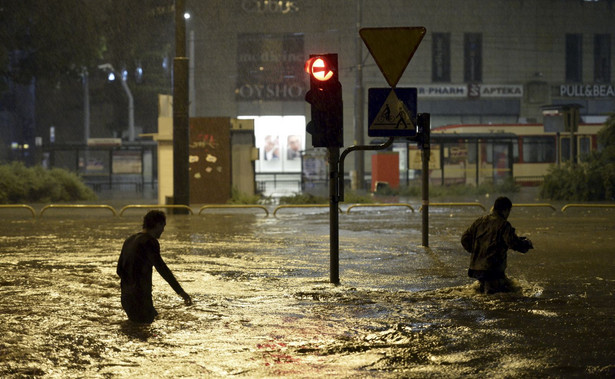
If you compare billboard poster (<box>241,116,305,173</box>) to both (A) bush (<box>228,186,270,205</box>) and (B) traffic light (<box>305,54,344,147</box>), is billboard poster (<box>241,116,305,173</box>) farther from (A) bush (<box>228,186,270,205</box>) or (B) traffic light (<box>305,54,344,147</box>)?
(B) traffic light (<box>305,54,344,147</box>)

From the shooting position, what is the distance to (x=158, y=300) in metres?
10.1

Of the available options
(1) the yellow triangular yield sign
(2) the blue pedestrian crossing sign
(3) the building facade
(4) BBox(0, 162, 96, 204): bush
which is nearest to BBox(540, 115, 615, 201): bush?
(4) BBox(0, 162, 96, 204): bush

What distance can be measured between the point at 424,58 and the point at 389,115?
5009 cm

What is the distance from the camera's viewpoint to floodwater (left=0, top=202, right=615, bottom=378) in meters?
7.05

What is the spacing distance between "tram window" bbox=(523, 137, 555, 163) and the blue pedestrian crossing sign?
105 ft

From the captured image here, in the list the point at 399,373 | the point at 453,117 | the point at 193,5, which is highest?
the point at 193,5

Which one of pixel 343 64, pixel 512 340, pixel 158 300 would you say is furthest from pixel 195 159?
pixel 343 64

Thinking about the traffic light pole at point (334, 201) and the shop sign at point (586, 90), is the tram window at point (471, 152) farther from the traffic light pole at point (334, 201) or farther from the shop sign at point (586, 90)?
the traffic light pole at point (334, 201)

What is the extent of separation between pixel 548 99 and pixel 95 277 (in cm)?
5356

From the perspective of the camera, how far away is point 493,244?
10.0m

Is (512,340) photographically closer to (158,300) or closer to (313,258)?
(158,300)

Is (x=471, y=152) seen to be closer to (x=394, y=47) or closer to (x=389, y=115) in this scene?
(x=389, y=115)

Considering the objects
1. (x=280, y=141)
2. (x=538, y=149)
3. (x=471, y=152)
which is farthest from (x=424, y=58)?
(x=471, y=152)

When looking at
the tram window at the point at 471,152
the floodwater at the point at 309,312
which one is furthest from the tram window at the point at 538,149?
the floodwater at the point at 309,312
